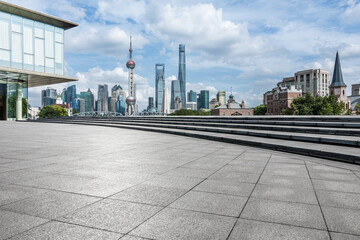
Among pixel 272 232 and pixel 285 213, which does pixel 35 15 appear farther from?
pixel 272 232

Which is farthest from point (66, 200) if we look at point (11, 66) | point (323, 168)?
point (11, 66)

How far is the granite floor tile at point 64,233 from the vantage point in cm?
271

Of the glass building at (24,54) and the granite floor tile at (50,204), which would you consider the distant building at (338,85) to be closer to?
the glass building at (24,54)

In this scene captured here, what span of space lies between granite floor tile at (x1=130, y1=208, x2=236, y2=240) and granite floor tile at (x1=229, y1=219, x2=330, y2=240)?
0.13m

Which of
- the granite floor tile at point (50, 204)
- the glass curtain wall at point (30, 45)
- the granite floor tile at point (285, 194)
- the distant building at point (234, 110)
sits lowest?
the granite floor tile at point (285, 194)

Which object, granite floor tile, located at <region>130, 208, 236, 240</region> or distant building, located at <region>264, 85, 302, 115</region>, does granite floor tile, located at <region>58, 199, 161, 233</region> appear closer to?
granite floor tile, located at <region>130, 208, 236, 240</region>

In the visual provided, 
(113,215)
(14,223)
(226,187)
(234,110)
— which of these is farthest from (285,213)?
(234,110)

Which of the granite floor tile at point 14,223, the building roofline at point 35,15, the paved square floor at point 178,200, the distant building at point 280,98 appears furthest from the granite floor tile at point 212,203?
the distant building at point 280,98

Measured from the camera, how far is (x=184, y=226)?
119 inches

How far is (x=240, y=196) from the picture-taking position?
4.12 m

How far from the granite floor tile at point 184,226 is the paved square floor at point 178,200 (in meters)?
0.01

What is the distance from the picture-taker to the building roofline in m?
29.3

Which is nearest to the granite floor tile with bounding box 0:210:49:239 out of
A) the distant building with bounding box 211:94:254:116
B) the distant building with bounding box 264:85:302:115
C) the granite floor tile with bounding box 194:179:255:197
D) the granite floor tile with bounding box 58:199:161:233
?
the granite floor tile with bounding box 58:199:161:233

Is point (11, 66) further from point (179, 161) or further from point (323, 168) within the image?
point (323, 168)
